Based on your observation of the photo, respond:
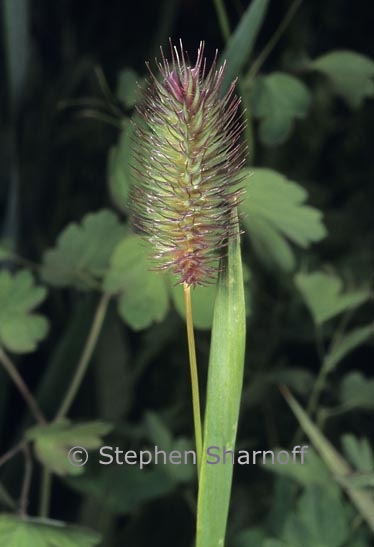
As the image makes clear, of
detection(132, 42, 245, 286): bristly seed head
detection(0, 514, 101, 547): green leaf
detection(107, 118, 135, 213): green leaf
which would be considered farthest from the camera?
detection(107, 118, 135, 213): green leaf

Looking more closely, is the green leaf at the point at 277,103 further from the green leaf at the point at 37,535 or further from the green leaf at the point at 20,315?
the green leaf at the point at 37,535

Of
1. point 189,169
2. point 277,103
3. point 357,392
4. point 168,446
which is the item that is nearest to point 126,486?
point 168,446

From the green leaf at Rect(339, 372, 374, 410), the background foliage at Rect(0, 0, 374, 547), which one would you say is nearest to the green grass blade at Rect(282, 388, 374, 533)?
the background foliage at Rect(0, 0, 374, 547)

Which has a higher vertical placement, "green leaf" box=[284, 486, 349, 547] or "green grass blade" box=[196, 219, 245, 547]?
"green grass blade" box=[196, 219, 245, 547]

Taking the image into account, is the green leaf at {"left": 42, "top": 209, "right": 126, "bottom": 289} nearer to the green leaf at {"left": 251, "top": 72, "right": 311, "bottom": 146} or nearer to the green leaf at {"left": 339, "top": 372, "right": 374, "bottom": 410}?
the green leaf at {"left": 251, "top": 72, "right": 311, "bottom": 146}

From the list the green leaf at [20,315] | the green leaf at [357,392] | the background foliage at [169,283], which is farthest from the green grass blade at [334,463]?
the green leaf at [20,315]

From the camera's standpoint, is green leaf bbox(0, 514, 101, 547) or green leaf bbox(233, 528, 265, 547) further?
green leaf bbox(233, 528, 265, 547)

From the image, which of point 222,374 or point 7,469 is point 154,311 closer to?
point 222,374

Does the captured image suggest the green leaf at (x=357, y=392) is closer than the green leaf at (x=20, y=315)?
No
